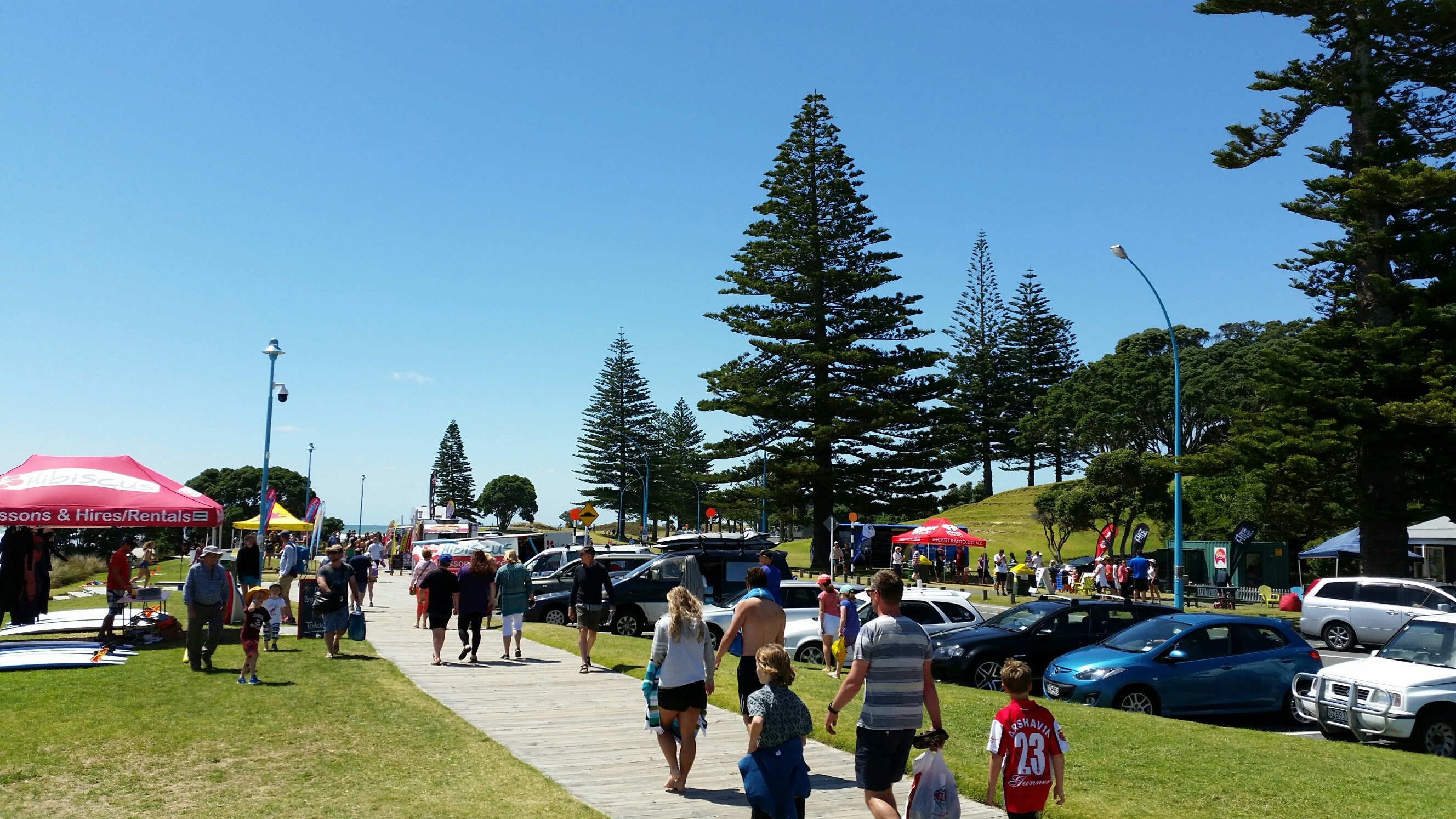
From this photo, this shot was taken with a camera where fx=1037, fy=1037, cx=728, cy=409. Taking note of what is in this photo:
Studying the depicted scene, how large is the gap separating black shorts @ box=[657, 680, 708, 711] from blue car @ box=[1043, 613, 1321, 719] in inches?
235

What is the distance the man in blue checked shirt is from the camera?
12.9 meters

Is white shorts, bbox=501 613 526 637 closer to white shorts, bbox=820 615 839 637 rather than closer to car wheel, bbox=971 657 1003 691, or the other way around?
white shorts, bbox=820 615 839 637

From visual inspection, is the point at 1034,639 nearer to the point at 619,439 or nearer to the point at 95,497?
→ the point at 95,497

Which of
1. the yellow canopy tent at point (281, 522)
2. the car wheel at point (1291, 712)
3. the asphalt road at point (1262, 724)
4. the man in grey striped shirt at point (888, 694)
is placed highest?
the yellow canopy tent at point (281, 522)

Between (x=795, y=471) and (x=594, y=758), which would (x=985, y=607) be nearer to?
(x=795, y=471)

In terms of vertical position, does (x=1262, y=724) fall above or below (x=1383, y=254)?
below

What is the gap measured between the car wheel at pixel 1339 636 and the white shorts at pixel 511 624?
652 inches

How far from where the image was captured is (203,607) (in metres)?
12.9

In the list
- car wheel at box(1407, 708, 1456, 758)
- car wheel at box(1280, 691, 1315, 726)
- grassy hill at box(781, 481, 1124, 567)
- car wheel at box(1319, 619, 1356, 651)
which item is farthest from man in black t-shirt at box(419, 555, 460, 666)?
grassy hill at box(781, 481, 1124, 567)

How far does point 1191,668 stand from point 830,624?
4.54 m

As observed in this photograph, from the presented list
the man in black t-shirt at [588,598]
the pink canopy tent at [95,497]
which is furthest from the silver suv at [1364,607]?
the pink canopy tent at [95,497]

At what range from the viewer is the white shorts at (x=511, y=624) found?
592 inches

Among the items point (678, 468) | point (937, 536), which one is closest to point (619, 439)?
point (678, 468)

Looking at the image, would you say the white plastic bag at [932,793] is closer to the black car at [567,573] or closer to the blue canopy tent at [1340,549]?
the black car at [567,573]
